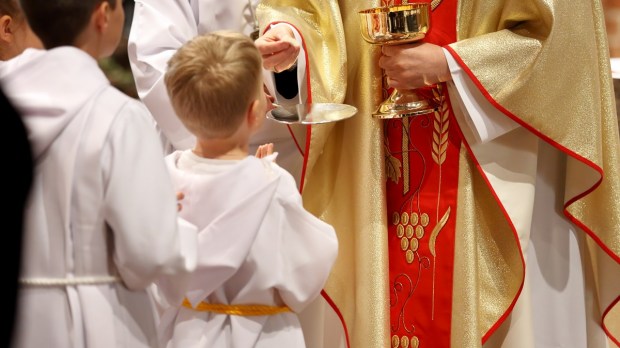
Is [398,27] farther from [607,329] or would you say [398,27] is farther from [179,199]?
[607,329]

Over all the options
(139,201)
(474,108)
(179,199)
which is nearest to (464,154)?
(474,108)

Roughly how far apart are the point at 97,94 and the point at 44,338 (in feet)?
1.71

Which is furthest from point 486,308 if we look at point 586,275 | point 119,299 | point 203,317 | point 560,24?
point 119,299


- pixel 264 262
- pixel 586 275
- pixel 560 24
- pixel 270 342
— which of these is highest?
pixel 560 24

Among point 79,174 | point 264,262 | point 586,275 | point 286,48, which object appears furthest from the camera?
point 586,275

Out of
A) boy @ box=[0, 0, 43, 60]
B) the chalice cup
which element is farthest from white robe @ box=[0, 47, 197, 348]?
the chalice cup

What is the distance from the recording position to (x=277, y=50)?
3.12 m

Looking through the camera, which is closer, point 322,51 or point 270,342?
point 270,342

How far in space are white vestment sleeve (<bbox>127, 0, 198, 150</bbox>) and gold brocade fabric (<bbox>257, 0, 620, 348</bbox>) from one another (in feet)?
0.96

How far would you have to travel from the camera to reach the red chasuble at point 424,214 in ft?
11.1

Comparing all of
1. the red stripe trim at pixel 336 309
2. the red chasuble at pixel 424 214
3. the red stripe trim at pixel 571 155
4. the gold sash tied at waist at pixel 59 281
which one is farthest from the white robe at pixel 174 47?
the gold sash tied at waist at pixel 59 281

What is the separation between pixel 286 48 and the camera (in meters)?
3.12

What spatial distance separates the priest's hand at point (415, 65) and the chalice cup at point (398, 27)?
32 mm

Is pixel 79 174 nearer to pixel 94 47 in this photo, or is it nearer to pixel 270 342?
pixel 94 47
